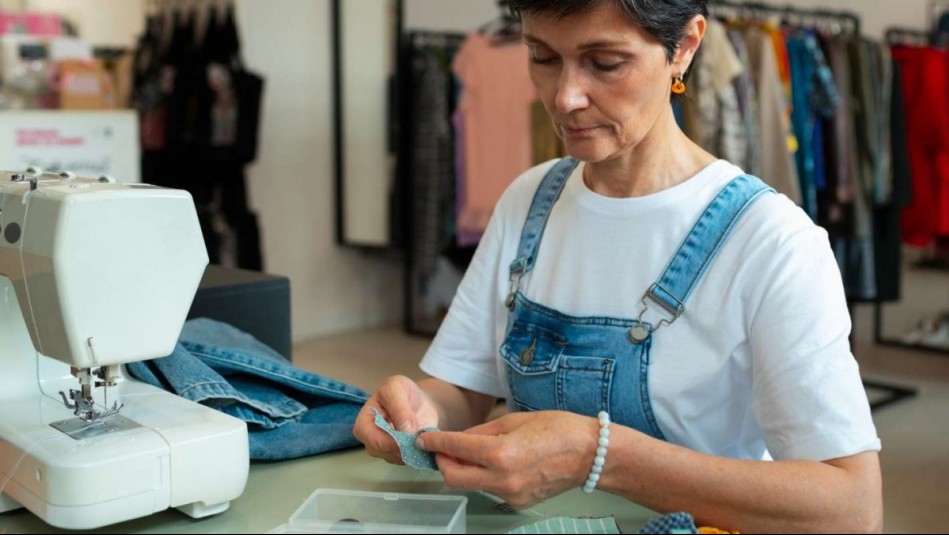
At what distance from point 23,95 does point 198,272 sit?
343 cm

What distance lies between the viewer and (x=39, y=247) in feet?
3.94

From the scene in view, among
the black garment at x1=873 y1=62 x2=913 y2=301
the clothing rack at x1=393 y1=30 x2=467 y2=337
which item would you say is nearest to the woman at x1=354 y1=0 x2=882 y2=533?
the black garment at x1=873 y1=62 x2=913 y2=301

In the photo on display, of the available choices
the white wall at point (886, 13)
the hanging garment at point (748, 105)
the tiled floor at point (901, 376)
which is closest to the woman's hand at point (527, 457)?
the tiled floor at point (901, 376)

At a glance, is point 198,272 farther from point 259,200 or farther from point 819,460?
point 259,200

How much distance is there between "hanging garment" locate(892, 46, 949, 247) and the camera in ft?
15.6

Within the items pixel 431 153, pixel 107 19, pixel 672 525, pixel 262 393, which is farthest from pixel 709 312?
pixel 107 19

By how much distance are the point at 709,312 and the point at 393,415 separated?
0.42 meters

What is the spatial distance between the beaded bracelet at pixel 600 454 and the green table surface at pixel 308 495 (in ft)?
0.22

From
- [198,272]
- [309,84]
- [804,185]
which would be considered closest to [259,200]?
[309,84]

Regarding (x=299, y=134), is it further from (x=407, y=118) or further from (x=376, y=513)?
(x=376, y=513)

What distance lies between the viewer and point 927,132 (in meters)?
4.81

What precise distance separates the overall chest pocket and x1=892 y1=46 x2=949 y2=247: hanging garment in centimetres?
384

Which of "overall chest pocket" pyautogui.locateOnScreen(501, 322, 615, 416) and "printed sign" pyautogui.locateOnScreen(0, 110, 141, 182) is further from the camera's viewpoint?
"printed sign" pyautogui.locateOnScreen(0, 110, 141, 182)

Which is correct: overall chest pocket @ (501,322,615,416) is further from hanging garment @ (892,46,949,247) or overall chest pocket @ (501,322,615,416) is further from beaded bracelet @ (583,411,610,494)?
hanging garment @ (892,46,949,247)
